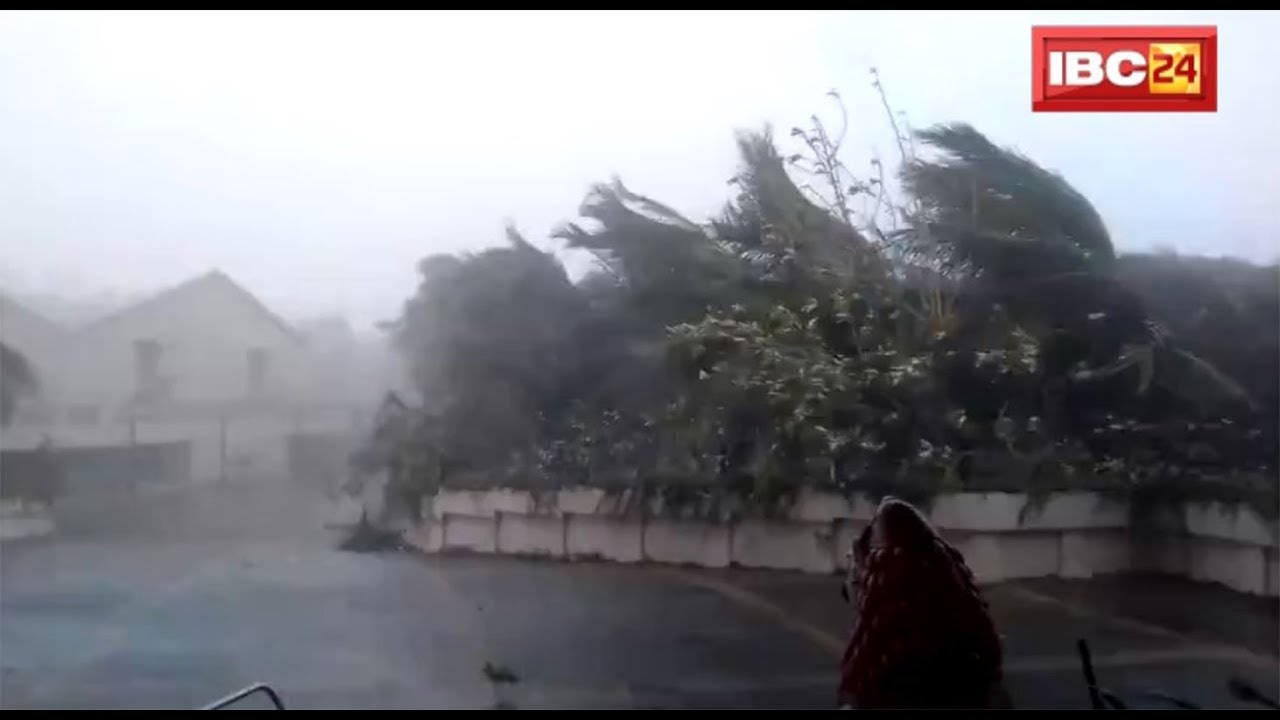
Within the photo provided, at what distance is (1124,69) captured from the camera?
2.22 m

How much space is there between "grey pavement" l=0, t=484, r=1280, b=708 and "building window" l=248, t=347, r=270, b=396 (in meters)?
0.21

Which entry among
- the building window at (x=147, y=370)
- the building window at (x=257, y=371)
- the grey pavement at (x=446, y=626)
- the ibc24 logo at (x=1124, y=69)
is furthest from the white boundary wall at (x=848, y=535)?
the ibc24 logo at (x=1124, y=69)

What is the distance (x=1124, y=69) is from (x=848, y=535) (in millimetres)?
1030

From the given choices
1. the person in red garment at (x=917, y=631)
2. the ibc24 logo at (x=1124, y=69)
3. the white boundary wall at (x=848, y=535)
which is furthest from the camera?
the white boundary wall at (x=848, y=535)

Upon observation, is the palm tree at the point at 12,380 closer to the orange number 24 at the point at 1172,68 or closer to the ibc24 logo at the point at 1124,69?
the ibc24 logo at the point at 1124,69

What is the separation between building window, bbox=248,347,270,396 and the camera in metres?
2.35

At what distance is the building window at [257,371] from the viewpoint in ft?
7.70

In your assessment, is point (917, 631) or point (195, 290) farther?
point (195, 290)

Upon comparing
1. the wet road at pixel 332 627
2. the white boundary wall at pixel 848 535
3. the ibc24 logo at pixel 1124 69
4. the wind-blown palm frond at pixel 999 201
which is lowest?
the wet road at pixel 332 627

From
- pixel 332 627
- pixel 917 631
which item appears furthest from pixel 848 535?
pixel 332 627

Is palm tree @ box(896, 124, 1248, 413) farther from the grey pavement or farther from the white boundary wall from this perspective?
the grey pavement

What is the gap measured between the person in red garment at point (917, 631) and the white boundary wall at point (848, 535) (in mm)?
253

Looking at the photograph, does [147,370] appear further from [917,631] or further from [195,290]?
[917,631]

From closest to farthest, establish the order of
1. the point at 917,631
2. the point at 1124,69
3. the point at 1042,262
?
the point at 917,631 < the point at 1124,69 < the point at 1042,262
